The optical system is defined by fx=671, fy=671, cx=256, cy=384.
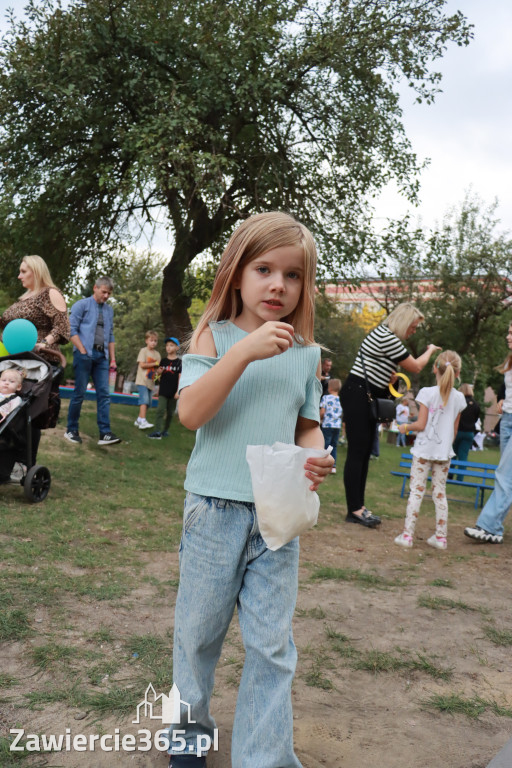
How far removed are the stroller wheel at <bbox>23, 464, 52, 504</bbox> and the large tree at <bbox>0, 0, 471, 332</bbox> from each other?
554 cm

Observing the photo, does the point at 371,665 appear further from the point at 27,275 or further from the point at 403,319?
the point at 27,275

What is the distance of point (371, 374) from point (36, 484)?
3307 millimetres

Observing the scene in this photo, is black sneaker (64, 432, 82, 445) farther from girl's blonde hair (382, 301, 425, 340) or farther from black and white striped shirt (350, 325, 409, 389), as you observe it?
girl's blonde hair (382, 301, 425, 340)

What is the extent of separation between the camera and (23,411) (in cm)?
568

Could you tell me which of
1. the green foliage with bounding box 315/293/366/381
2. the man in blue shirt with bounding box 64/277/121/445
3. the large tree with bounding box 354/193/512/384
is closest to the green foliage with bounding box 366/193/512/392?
the large tree with bounding box 354/193/512/384

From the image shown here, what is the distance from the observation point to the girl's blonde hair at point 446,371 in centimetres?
646

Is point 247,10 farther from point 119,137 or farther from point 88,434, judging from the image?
point 88,434

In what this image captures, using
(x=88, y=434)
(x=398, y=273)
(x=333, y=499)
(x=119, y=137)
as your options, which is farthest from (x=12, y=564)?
(x=398, y=273)

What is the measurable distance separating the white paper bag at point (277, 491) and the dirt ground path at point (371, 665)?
0.98m

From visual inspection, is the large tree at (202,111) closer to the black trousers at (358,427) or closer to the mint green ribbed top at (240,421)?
the black trousers at (358,427)

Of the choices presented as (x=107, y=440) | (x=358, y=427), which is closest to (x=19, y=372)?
(x=358, y=427)

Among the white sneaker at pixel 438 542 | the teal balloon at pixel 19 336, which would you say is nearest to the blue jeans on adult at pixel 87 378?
the teal balloon at pixel 19 336

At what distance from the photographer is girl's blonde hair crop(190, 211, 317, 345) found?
2082 mm

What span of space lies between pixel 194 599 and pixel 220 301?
94cm
